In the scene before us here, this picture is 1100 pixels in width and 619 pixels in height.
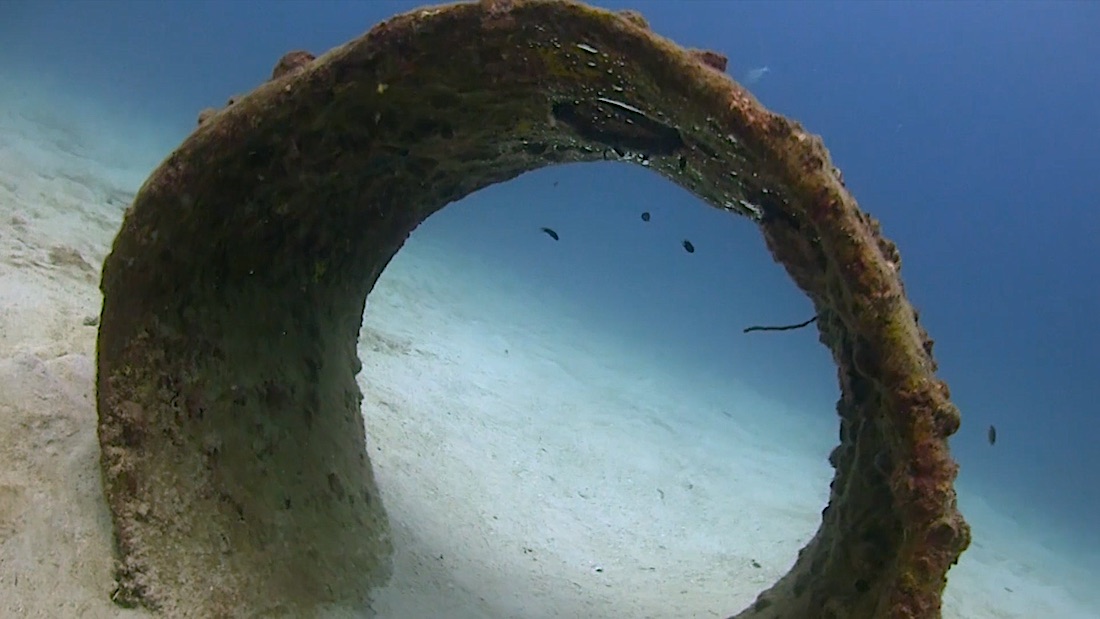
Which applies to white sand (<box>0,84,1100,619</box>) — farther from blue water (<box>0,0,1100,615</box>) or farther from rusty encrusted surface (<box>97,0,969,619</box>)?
blue water (<box>0,0,1100,615</box>)

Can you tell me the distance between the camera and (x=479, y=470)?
5.04 m

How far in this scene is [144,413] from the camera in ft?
7.96

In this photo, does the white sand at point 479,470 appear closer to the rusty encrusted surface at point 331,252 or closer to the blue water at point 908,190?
the rusty encrusted surface at point 331,252

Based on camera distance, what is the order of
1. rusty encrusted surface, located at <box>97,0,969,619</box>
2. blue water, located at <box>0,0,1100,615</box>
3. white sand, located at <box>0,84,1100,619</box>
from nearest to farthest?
rusty encrusted surface, located at <box>97,0,969,619</box>, white sand, located at <box>0,84,1100,619</box>, blue water, located at <box>0,0,1100,615</box>

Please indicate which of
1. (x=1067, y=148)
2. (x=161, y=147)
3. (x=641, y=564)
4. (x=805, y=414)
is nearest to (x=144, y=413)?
(x=641, y=564)

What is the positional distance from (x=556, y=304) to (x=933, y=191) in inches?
2217

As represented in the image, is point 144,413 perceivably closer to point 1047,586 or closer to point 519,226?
point 1047,586

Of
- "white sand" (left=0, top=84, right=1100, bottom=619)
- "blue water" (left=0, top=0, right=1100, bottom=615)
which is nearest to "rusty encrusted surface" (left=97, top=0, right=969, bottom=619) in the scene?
"white sand" (left=0, top=84, right=1100, bottom=619)

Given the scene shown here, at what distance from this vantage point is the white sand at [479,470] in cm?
246

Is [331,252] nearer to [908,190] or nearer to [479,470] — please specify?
[479,470]

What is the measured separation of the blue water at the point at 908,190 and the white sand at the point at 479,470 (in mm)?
23915

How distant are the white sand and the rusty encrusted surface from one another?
0.92ft

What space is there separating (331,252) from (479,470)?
7.48 ft

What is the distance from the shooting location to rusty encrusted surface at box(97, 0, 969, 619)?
2.05 metres
